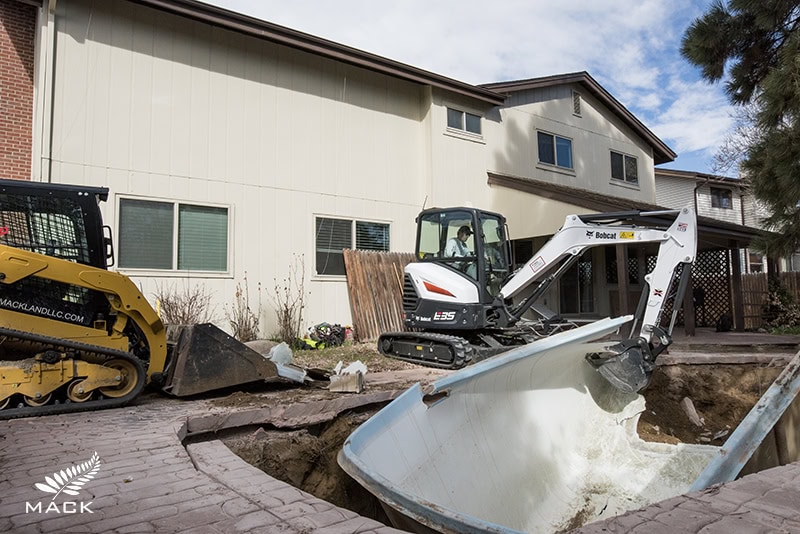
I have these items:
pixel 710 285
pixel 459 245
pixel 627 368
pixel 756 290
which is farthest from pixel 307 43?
pixel 756 290

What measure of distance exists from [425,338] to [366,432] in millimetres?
4921

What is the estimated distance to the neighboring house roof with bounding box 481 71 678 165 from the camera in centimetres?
1458

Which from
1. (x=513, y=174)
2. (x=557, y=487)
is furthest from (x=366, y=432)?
(x=513, y=174)

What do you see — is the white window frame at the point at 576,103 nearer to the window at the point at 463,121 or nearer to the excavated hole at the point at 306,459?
the window at the point at 463,121

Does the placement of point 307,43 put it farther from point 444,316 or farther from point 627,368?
point 627,368

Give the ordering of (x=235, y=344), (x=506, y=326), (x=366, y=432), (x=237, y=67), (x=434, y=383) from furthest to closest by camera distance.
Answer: (x=237, y=67), (x=506, y=326), (x=235, y=344), (x=434, y=383), (x=366, y=432)

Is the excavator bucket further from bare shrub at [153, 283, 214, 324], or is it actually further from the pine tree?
bare shrub at [153, 283, 214, 324]

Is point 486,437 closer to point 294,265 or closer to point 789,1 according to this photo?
point 294,265

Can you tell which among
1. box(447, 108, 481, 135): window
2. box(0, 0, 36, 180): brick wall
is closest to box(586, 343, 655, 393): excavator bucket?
box(447, 108, 481, 135): window

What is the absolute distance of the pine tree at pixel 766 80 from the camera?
7211mm

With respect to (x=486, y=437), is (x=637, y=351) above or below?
above

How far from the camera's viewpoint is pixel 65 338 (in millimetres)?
4844

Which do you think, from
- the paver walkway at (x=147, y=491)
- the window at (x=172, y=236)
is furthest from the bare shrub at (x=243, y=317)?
the paver walkway at (x=147, y=491)

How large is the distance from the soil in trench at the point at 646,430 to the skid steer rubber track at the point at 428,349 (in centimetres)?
244
